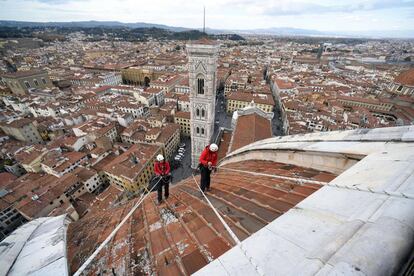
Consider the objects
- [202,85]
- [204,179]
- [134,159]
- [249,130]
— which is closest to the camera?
[204,179]

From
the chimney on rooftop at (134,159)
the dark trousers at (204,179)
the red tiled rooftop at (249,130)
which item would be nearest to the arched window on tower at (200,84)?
the red tiled rooftop at (249,130)

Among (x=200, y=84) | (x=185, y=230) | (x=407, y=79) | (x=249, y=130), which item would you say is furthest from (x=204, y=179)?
(x=407, y=79)

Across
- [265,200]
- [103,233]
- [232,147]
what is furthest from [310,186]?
[232,147]

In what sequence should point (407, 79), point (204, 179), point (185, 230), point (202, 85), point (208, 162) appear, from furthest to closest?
point (407, 79) < point (202, 85) < point (208, 162) < point (204, 179) < point (185, 230)

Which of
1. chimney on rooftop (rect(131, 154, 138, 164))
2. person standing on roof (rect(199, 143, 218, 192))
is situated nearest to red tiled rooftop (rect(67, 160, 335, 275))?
Result: person standing on roof (rect(199, 143, 218, 192))

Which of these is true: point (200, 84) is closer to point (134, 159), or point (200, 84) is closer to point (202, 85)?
point (202, 85)

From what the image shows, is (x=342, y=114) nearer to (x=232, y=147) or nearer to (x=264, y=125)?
(x=264, y=125)

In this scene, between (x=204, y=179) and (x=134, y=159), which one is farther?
(x=134, y=159)
